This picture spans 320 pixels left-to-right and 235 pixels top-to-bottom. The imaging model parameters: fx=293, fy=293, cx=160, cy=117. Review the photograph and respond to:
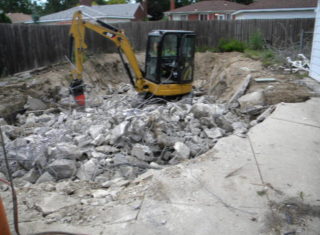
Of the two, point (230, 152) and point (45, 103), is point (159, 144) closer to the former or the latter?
point (230, 152)

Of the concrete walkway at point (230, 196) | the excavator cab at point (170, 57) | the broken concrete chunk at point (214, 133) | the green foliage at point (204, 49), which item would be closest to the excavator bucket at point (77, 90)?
the excavator cab at point (170, 57)

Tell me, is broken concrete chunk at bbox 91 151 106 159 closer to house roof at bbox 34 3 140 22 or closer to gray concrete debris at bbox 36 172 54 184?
gray concrete debris at bbox 36 172 54 184

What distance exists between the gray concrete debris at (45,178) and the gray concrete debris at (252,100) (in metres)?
4.72

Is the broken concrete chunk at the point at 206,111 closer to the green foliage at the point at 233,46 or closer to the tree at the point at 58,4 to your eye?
the green foliage at the point at 233,46

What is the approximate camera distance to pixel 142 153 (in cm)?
562

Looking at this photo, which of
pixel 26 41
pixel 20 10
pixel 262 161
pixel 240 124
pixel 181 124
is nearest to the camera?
pixel 262 161

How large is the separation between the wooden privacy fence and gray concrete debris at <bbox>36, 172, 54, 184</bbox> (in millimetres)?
6893

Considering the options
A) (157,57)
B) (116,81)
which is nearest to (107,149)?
(157,57)

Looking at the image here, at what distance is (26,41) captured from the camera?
11234mm

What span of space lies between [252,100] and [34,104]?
21.4ft

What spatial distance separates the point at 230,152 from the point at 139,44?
1379 centimetres

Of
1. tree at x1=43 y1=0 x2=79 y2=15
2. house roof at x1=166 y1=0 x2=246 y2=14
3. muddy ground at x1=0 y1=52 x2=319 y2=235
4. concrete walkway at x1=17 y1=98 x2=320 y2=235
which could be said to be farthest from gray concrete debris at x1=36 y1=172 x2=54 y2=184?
tree at x1=43 y1=0 x2=79 y2=15

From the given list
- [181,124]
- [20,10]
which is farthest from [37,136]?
[20,10]

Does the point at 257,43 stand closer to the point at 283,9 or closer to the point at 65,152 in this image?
the point at 283,9
